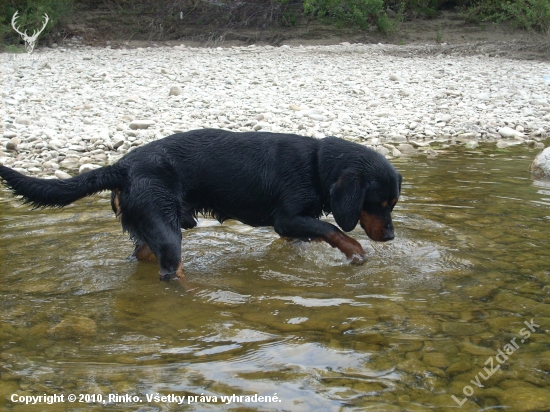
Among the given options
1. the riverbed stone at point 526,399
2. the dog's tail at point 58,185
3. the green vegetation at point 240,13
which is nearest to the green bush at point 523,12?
the green vegetation at point 240,13

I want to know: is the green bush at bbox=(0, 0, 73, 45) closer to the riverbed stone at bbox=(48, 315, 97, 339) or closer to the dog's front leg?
the dog's front leg

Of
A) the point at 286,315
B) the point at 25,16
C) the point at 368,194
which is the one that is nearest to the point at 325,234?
the point at 368,194

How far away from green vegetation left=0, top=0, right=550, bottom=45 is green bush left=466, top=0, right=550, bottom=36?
0.13 feet

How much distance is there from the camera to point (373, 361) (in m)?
3.18

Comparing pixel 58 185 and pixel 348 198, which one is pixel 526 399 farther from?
pixel 58 185

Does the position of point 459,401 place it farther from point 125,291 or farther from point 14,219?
point 14,219

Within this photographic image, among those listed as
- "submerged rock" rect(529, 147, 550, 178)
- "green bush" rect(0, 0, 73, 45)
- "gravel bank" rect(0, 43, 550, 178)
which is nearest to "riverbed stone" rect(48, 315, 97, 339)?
"gravel bank" rect(0, 43, 550, 178)

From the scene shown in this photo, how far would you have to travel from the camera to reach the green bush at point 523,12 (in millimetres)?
17938

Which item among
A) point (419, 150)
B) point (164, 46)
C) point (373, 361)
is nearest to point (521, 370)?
point (373, 361)

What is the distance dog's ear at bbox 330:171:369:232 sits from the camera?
4.65 meters

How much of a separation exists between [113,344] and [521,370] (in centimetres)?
210

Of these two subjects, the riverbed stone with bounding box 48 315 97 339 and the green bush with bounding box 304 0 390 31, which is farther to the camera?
the green bush with bounding box 304 0 390 31

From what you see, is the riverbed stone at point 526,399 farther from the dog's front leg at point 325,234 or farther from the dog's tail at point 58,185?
the dog's tail at point 58,185

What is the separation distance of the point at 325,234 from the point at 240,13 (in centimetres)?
2093
